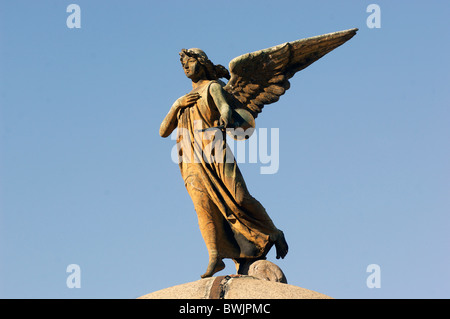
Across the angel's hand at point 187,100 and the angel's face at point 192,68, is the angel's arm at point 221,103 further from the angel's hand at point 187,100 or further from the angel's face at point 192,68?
the angel's face at point 192,68

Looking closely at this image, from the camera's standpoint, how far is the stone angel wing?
48.7 feet

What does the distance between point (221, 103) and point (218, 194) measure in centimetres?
125

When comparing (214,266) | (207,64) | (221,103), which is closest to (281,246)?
(214,266)

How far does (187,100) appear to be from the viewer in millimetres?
14438

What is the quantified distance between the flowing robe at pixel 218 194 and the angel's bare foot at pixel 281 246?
88 mm

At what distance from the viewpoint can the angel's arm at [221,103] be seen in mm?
14117

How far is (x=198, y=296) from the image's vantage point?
12.8m

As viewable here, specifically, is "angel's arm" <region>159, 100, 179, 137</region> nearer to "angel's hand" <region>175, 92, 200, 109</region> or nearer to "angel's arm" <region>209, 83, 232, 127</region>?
"angel's hand" <region>175, 92, 200, 109</region>

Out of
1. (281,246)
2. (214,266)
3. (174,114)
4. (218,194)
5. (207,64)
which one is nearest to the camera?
(214,266)

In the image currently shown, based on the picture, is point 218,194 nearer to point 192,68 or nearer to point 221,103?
point 221,103

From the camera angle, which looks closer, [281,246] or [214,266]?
[214,266]
